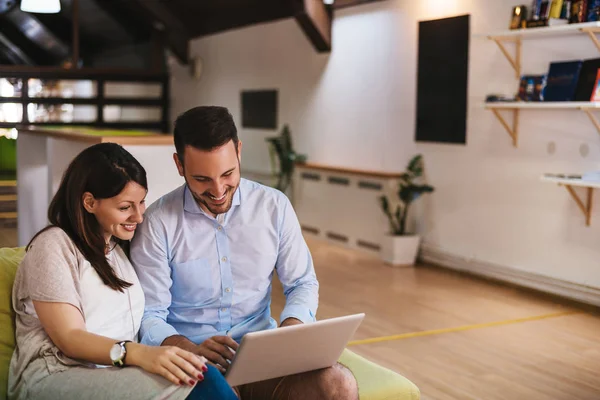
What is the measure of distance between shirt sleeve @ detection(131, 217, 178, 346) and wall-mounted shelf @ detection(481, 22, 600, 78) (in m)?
3.70

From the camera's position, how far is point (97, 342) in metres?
1.82

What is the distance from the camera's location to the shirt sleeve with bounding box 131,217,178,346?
7.09 ft

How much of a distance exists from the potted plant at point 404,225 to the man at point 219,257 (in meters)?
4.39

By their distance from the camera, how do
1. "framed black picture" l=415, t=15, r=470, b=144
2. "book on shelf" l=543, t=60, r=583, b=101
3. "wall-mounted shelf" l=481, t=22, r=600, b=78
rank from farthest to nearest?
"framed black picture" l=415, t=15, r=470, b=144 → "book on shelf" l=543, t=60, r=583, b=101 → "wall-mounted shelf" l=481, t=22, r=600, b=78

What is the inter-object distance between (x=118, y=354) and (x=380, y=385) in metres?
0.89

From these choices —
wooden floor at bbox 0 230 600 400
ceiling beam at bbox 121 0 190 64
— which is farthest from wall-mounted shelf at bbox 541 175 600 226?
ceiling beam at bbox 121 0 190 64

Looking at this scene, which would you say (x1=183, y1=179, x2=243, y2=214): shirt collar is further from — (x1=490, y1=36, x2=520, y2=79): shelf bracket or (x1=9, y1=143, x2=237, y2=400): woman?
(x1=490, y1=36, x2=520, y2=79): shelf bracket

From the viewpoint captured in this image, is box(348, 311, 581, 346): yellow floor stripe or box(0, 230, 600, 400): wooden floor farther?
box(348, 311, 581, 346): yellow floor stripe

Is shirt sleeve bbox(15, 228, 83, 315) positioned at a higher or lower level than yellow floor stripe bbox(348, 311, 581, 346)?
higher

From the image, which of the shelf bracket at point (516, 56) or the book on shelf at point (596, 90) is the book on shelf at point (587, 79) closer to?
the book on shelf at point (596, 90)

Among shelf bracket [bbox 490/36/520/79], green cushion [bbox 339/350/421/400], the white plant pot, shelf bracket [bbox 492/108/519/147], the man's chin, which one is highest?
shelf bracket [bbox 490/36/520/79]

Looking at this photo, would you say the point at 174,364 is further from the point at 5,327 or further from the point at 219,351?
the point at 5,327

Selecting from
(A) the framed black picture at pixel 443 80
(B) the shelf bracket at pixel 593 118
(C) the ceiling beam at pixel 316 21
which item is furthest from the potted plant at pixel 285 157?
(B) the shelf bracket at pixel 593 118

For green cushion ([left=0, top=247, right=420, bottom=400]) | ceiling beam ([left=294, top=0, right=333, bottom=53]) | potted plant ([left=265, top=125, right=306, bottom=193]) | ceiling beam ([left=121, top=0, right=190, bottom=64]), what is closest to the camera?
green cushion ([left=0, top=247, right=420, bottom=400])
